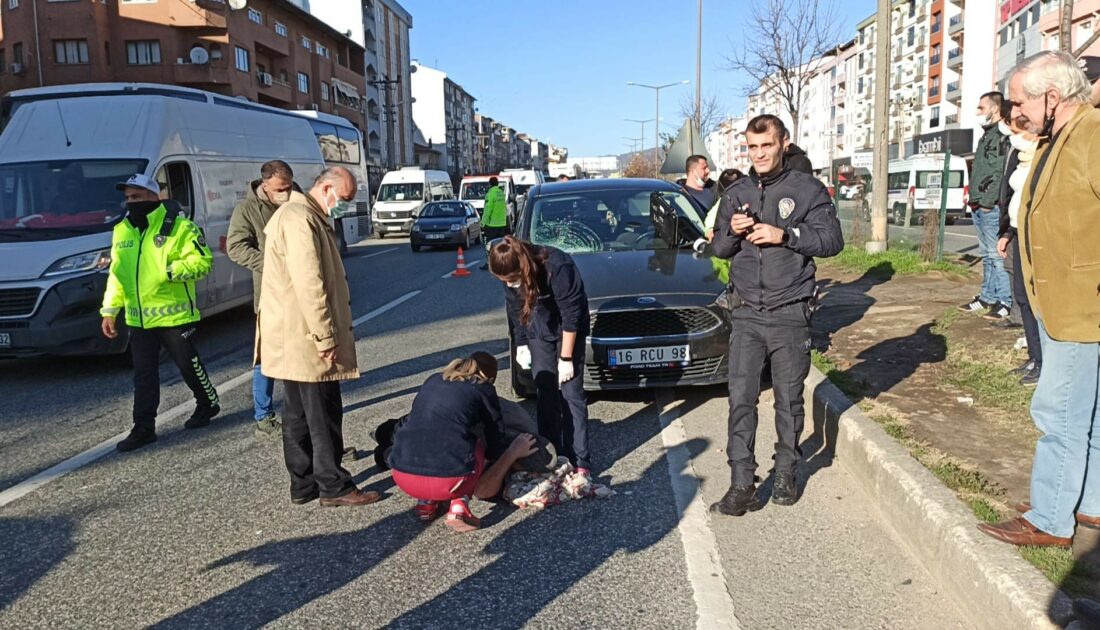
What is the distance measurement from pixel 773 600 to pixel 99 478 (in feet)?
13.1


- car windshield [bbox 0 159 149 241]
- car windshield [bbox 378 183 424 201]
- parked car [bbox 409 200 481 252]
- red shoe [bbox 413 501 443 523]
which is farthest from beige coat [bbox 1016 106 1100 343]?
car windshield [bbox 378 183 424 201]

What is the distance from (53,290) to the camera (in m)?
7.46

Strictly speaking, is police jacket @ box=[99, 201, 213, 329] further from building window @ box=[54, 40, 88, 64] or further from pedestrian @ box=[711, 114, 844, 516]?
building window @ box=[54, 40, 88, 64]

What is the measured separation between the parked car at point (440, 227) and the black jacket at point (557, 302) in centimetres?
1790

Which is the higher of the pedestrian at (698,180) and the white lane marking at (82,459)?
the pedestrian at (698,180)

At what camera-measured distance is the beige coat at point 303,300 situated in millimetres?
4230

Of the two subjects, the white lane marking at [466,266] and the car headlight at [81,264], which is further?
the white lane marking at [466,266]

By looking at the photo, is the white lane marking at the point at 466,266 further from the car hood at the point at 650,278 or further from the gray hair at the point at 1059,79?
the gray hair at the point at 1059,79

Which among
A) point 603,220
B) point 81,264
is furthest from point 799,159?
point 81,264

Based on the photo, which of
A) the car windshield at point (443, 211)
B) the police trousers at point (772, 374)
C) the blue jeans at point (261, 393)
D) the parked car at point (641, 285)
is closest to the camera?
the police trousers at point (772, 374)

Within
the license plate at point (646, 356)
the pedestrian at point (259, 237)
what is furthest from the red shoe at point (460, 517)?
the license plate at point (646, 356)

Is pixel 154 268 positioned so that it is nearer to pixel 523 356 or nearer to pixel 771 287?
pixel 523 356

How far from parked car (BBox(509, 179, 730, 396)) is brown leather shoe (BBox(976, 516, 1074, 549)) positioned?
7.79 feet

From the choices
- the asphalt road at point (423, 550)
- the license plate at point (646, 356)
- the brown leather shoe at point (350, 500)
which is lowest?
the asphalt road at point (423, 550)
